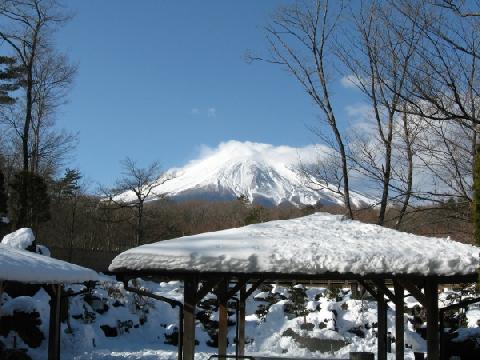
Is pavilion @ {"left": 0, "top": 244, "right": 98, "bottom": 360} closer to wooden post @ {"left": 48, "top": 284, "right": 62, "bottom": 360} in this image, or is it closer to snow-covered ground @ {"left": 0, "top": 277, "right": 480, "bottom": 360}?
wooden post @ {"left": 48, "top": 284, "right": 62, "bottom": 360}

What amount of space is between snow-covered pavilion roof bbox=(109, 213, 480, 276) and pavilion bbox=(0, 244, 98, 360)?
170cm

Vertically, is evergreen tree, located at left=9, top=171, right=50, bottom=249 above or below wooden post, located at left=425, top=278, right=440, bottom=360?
above

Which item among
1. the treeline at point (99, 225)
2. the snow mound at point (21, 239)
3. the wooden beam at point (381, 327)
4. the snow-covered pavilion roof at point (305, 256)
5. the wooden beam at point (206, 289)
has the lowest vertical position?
the wooden beam at point (381, 327)

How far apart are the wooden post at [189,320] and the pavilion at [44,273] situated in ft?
8.50

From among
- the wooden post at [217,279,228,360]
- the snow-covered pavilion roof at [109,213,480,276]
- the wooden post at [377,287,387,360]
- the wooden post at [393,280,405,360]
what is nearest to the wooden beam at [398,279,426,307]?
the snow-covered pavilion roof at [109,213,480,276]

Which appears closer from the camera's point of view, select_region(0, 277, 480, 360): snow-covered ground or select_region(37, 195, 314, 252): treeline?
select_region(0, 277, 480, 360): snow-covered ground

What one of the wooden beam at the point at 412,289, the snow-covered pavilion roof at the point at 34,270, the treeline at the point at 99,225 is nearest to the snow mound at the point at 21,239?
the snow-covered pavilion roof at the point at 34,270

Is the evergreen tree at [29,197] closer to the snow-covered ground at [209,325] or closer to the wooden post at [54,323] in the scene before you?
the snow-covered ground at [209,325]

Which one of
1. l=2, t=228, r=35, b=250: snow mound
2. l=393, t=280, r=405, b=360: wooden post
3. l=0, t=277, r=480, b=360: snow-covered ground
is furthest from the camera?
l=0, t=277, r=480, b=360: snow-covered ground

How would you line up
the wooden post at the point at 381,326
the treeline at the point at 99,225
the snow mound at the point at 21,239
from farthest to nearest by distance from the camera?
1. the treeline at the point at 99,225
2. the snow mound at the point at 21,239
3. the wooden post at the point at 381,326

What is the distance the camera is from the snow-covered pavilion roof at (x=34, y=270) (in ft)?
28.6

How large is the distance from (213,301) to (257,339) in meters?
3.49

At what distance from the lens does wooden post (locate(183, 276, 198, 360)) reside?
26.3ft

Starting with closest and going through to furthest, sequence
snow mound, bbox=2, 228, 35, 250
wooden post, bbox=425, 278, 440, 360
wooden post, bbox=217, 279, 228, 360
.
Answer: wooden post, bbox=425, 278, 440, 360 → wooden post, bbox=217, 279, 228, 360 → snow mound, bbox=2, 228, 35, 250
